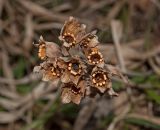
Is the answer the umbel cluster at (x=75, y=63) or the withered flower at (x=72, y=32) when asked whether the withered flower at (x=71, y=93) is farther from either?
the withered flower at (x=72, y=32)

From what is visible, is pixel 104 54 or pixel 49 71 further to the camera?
pixel 104 54

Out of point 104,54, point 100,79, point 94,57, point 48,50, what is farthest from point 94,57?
point 104,54

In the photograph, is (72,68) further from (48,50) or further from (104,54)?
(104,54)

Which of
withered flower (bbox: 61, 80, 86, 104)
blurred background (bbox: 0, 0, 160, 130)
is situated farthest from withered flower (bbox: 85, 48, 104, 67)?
blurred background (bbox: 0, 0, 160, 130)

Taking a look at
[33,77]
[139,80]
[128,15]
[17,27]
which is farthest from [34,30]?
[139,80]

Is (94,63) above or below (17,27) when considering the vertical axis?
below

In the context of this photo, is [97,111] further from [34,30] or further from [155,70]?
[34,30]

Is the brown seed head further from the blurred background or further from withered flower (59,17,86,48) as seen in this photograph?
the blurred background
